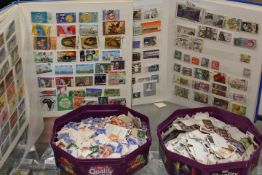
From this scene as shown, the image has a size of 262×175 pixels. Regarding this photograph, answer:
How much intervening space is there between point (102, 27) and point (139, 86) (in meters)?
0.33

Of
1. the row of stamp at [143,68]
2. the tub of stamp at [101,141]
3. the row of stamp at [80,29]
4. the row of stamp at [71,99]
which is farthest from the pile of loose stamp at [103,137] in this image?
the row of stamp at [80,29]

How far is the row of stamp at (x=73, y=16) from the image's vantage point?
4.83ft

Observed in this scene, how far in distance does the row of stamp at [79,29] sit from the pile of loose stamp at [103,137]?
315 millimetres

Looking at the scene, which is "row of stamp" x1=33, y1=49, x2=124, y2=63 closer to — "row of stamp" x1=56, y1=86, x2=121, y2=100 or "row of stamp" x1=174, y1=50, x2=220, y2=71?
"row of stamp" x1=56, y1=86, x2=121, y2=100

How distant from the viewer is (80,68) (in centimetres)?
159

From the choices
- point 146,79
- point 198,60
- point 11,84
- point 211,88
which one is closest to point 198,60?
point 198,60

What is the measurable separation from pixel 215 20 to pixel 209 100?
34cm

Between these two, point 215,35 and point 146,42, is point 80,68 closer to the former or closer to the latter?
point 146,42

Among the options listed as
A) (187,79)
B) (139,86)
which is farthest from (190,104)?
(139,86)

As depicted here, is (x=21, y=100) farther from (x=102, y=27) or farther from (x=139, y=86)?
(x=139, y=86)

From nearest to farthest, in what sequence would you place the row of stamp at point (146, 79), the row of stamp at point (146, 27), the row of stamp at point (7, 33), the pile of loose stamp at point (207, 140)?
the row of stamp at point (7, 33)
the pile of loose stamp at point (207, 140)
the row of stamp at point (146, 27)
the row of stamp at point (146, 79)

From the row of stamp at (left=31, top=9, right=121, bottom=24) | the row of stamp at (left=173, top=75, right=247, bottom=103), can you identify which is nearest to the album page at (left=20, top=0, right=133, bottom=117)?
the row of stamp at (left=31, top=9, right=121, bottom=24)

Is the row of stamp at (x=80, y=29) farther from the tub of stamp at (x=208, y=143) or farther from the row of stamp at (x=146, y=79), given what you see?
the tub of stamp at (x=208, y=143)

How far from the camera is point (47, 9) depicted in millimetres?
1462
